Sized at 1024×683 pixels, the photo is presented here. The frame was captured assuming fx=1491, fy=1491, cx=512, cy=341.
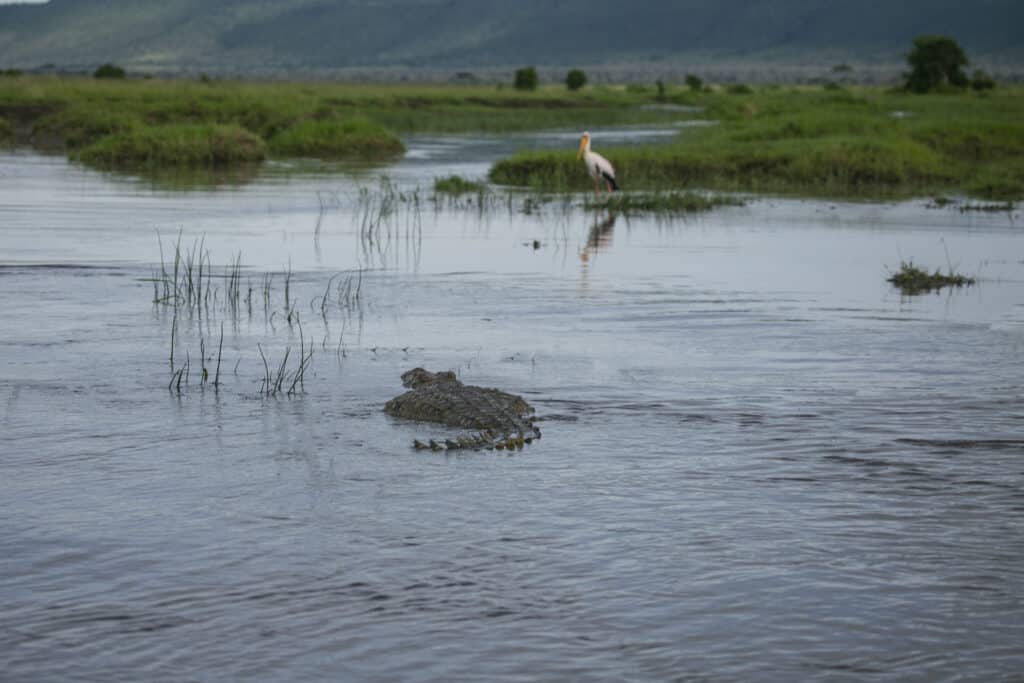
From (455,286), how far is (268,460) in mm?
7549

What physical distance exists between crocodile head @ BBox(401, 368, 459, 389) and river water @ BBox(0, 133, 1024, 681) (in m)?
0.28

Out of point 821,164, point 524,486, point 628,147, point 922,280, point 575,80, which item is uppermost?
point 575,80

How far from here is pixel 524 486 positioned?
8094mm

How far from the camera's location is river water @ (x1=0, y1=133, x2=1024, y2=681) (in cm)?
598

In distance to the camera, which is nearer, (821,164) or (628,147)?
(821,164)

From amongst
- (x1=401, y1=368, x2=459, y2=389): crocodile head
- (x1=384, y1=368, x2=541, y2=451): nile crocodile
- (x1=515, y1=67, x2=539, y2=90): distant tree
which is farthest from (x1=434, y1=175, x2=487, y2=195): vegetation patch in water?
(x1=515, y1=67, x2=539, y2=90): distant tree

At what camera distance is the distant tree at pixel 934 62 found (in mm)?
68375

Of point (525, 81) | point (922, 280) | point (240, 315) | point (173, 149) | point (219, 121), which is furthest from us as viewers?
point (525, 81)

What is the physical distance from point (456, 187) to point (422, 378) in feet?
54.6

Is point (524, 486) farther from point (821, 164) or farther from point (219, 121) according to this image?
point (219, 121)

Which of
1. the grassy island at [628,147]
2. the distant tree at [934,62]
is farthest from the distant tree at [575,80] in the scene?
the grassy island at [628,147]

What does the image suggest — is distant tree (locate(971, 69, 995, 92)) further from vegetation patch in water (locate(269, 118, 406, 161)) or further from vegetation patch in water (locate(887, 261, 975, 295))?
vegetation patch in water (locate(887, 261, 975, 295))

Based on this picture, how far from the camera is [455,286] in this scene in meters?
16.0

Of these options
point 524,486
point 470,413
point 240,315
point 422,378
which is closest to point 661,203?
point 240,315
